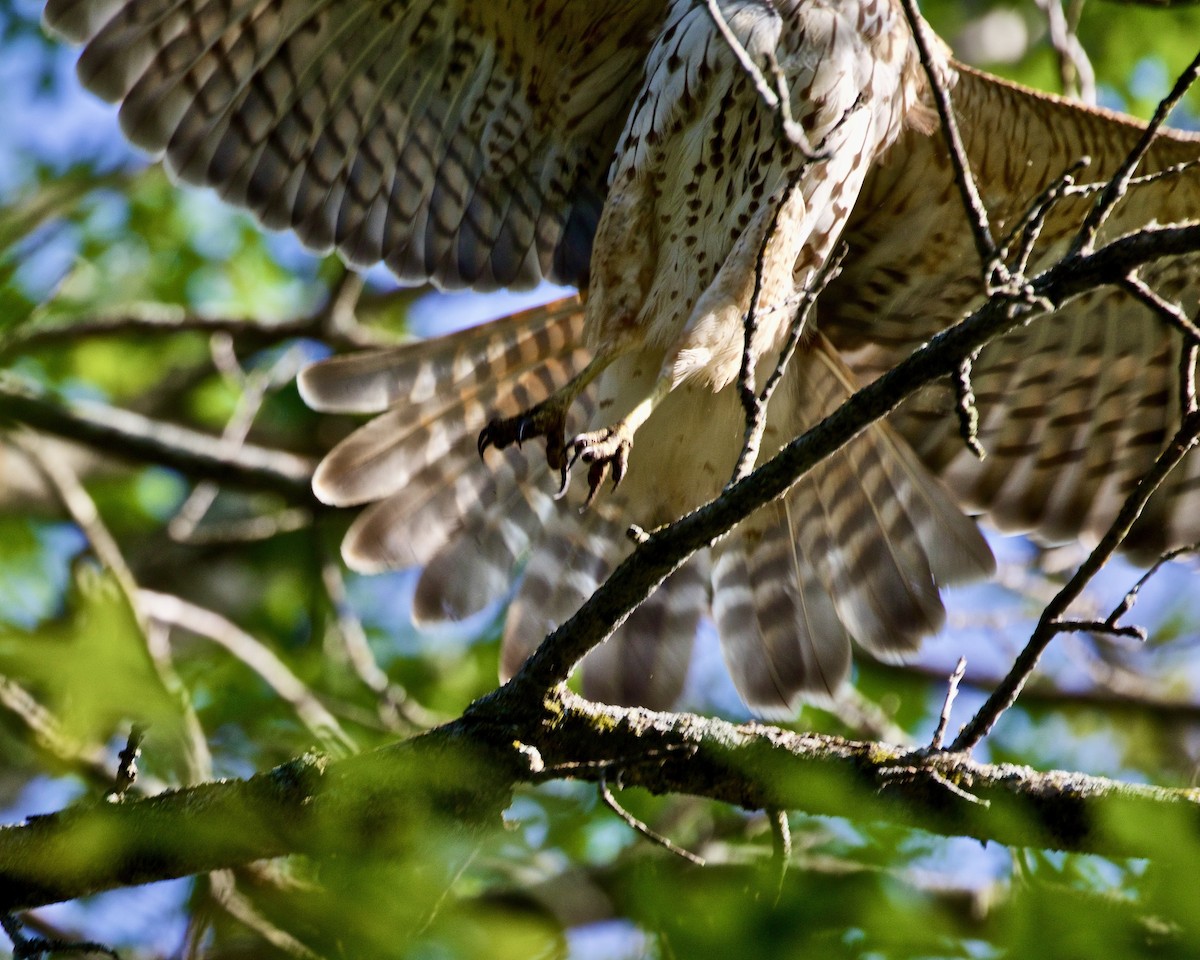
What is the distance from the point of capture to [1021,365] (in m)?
5.13

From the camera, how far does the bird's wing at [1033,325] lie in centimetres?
411

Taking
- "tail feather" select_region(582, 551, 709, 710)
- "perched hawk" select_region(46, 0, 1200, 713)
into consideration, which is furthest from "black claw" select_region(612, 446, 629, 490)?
"tail feather" select_region(582, 551, 709, 710)

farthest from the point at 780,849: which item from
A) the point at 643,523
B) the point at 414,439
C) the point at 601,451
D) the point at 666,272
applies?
the point at 414,439

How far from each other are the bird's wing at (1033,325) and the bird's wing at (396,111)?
3.07 ft

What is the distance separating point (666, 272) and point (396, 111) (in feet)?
3.85

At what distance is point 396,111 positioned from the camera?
457 centimetres

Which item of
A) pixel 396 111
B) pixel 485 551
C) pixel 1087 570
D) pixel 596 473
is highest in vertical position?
pixel 396 111

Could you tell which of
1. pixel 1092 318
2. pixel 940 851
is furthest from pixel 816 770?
pixel 1092 318

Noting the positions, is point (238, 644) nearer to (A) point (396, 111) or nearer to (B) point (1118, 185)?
(A) point (396, 111)

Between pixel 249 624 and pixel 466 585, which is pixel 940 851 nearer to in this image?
pixel 466 585

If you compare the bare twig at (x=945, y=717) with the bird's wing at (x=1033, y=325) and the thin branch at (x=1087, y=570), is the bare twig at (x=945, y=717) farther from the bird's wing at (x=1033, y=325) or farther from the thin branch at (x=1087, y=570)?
the bird's wing at (x=1033, y=325)

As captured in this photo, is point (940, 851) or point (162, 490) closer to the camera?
point (940, 851)

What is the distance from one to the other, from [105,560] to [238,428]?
3.87ft

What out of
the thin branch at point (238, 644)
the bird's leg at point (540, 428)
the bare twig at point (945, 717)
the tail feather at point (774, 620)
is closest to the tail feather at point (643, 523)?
the tail feather at point (774, 620)
